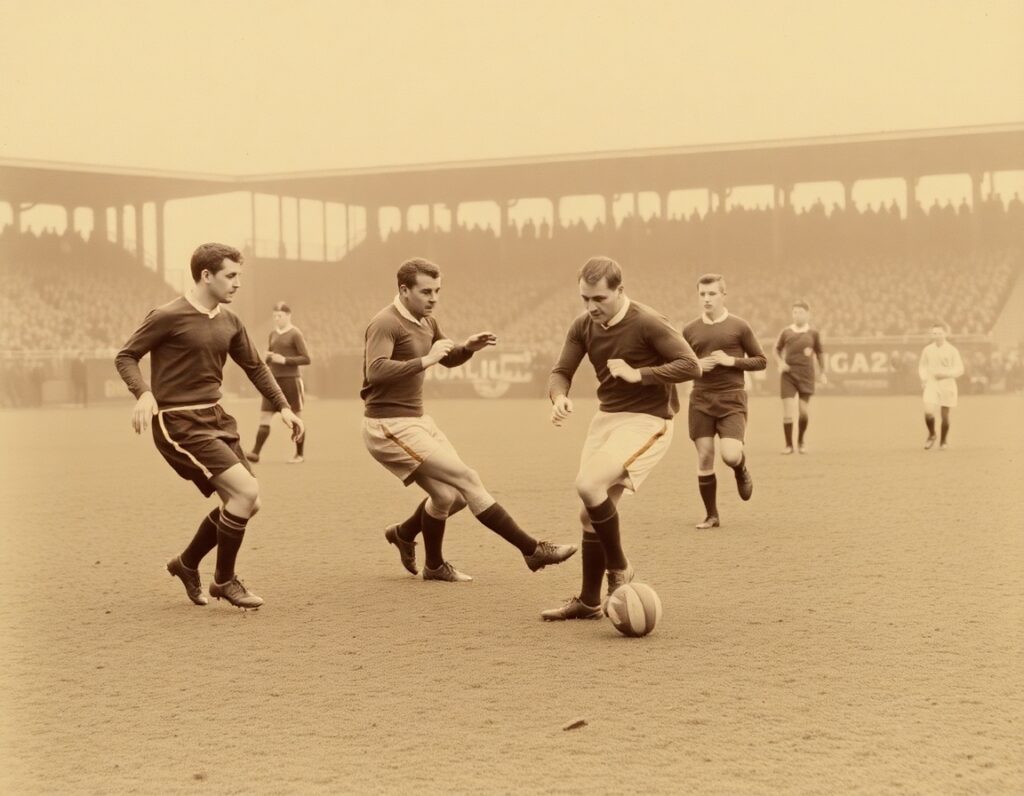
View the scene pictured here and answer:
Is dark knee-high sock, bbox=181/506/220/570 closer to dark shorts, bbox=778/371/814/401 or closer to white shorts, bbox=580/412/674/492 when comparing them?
white shorts, bbox=580/412/674/492

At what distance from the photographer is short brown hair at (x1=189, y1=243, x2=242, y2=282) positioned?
741 centimetres

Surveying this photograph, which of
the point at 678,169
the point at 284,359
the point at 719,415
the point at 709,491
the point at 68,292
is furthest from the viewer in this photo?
the point at 678,169

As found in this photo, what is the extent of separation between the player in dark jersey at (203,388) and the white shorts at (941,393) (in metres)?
13.2

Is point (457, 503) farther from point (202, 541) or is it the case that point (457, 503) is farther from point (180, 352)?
point (180, 352)

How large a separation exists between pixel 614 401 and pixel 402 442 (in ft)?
4.63

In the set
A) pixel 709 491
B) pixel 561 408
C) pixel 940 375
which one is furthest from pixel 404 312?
pixel 940 375

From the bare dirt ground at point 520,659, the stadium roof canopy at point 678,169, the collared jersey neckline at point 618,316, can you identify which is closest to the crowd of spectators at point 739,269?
the stadium roof canopy at point 678,169

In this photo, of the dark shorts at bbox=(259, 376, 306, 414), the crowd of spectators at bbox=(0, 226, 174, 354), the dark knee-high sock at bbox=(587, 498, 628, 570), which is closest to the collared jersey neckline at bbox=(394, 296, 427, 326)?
the dark knee-high sock at bbox=(587, 498, 628, 570)

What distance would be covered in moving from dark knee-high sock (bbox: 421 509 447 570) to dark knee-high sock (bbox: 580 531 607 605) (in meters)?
1.51

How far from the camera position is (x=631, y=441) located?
282 inches

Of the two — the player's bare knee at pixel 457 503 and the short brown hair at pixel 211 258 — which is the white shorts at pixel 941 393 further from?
the short brown hair at pixel 211 258

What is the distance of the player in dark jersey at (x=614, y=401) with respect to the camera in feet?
22.9

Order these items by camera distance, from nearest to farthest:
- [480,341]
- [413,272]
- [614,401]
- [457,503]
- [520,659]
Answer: [520,659] < [614,401] < [480,341] < [413,272] < [457,503]

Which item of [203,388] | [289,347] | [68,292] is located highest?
[68,292]
